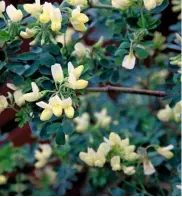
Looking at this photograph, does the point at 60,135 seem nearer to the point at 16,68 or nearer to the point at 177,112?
the point at 16,68

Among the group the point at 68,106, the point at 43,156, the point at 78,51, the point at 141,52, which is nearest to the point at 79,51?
the point at 78,51

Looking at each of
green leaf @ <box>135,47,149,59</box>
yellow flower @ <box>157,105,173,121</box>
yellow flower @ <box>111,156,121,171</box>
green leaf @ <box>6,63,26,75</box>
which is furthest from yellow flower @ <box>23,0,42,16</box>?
yellow flower @ <box>157,105,173,121</box>

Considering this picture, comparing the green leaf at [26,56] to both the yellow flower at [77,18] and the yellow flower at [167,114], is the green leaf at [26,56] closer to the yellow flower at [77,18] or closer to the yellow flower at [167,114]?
the yellow flower at [77,18]

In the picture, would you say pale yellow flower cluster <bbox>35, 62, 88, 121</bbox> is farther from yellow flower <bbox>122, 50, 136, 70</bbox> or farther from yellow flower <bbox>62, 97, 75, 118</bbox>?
yellow flower <bbox>122, 50, 136, 70</bbox>

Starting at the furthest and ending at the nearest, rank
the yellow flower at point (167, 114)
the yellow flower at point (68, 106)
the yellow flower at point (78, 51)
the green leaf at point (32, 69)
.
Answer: the yellow flower at point (167, 114)
the yellow flower at point (78, 51)
the green leaf at point (32, 69)
the yellow flower at point (68, 106)

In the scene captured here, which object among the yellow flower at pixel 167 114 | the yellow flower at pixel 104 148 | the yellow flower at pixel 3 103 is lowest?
the yellow flower at pixel 167 114

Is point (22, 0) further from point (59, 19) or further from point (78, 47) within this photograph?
point (59, 19)

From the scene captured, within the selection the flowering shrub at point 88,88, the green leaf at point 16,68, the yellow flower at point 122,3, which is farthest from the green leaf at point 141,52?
the green leaf at point 16,68

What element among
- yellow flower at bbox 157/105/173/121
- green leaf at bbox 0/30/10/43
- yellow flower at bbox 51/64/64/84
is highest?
green leaf at bbox 0/30/10/43
